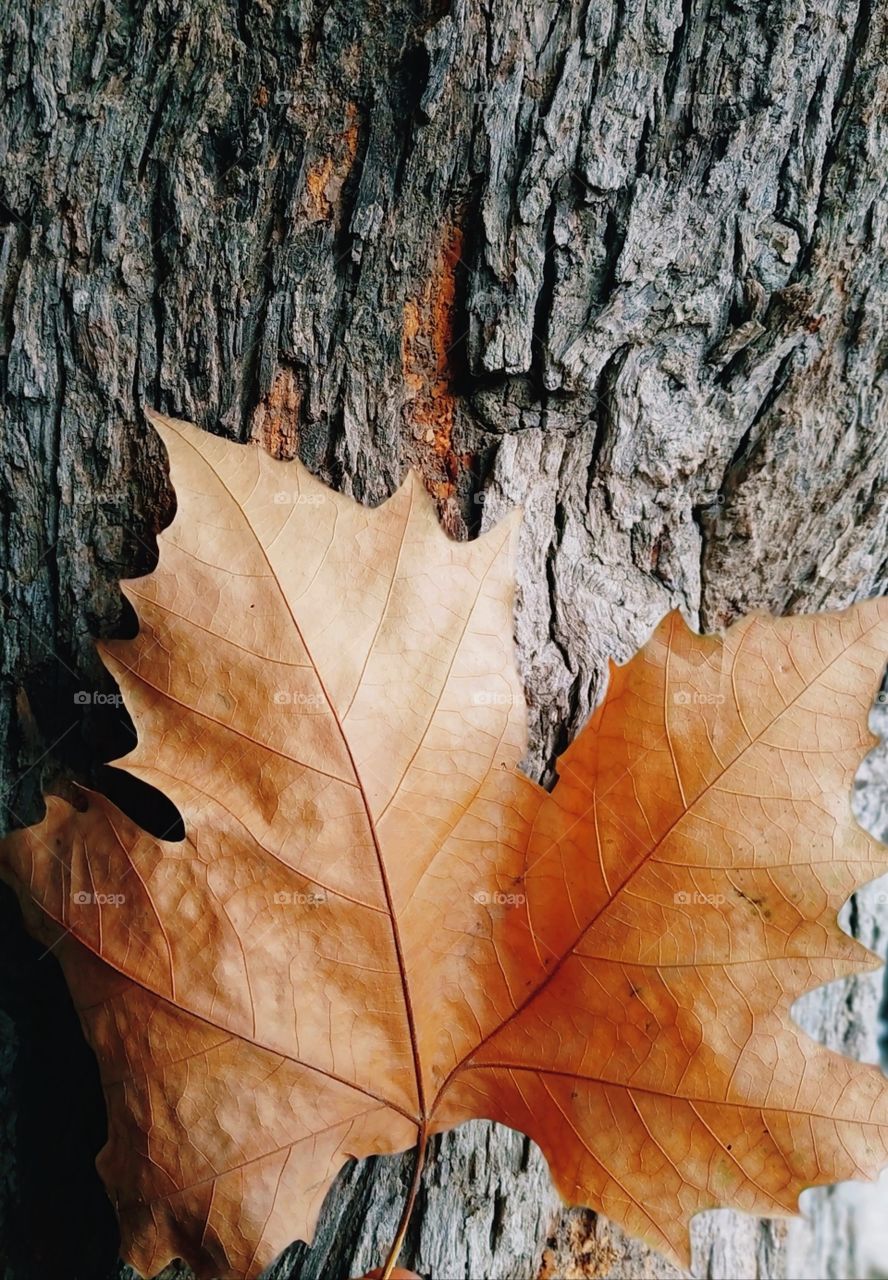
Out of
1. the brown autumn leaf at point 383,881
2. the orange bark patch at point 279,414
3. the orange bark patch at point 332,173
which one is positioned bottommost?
the brown autumn leaf at point 383,881

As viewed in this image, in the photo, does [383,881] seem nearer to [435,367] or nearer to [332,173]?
[435,367]

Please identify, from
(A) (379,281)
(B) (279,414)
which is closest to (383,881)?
(B) (279,414)

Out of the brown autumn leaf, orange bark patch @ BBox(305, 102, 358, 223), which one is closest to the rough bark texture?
orange bark patch @ BBox(305, 102, 358, 223)

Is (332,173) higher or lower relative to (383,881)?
higher

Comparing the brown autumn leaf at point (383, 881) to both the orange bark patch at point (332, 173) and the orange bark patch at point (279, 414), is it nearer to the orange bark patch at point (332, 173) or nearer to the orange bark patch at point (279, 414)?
the orange bark patch at point (279, 414)

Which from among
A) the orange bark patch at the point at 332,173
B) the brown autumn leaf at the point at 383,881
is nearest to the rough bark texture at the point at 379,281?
the orange bark patch at the point at 332,173

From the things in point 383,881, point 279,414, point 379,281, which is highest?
point 379,281
